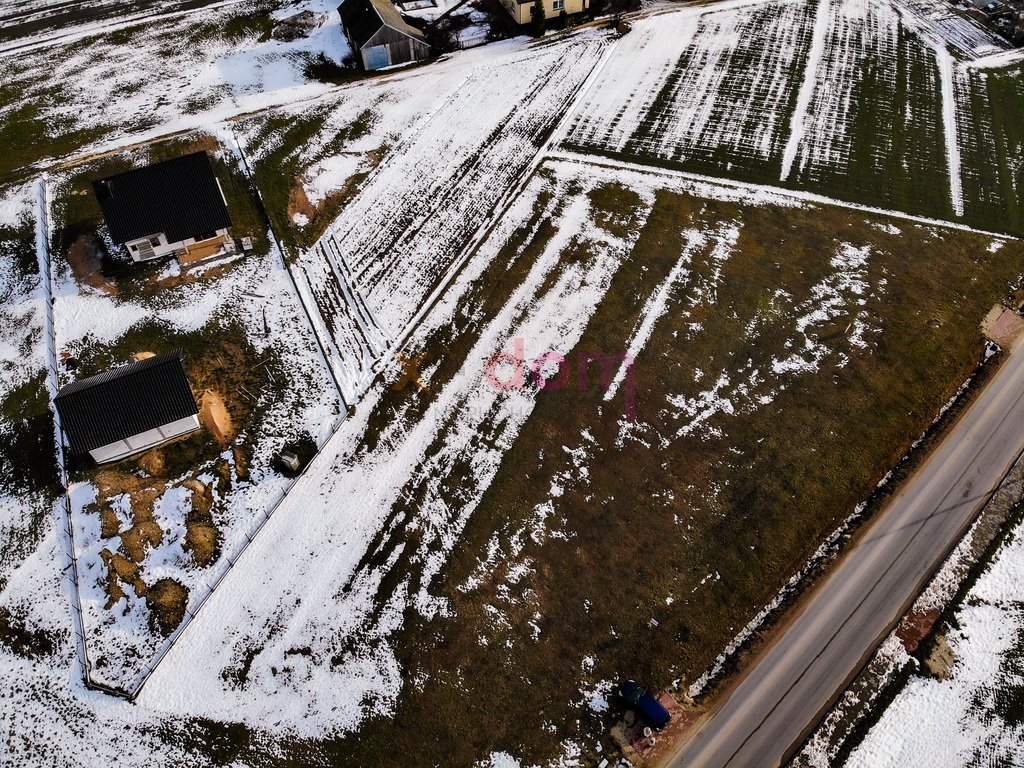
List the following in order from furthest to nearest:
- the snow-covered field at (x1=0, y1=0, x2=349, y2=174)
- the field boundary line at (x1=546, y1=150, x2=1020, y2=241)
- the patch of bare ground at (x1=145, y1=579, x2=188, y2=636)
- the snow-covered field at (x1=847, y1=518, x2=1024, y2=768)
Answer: the snow-covered field at (x1=0, y1=0, x2=349, y2=174), the field boundary line at (x1=546, y1=150, x2=1020, y2=241), the patch of bare ground at (x1=145, y1=579, x2=188, y2=636), the snow-covered field at (x1=847, y1=518, x2=1024, y2=768)

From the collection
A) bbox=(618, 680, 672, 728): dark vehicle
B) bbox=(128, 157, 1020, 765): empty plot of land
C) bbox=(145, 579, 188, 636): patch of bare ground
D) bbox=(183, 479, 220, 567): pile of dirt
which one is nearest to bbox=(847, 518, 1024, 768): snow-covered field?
bbox=(128, 157, 1020, 765): empty plot of land

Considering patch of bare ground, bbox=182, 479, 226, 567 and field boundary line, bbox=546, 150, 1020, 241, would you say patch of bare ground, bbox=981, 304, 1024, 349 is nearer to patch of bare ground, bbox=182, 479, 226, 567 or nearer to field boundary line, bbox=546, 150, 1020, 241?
field boundary line, bbox=546, 150, 1020, 241

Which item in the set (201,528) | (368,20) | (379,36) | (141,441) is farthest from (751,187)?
(141,441)

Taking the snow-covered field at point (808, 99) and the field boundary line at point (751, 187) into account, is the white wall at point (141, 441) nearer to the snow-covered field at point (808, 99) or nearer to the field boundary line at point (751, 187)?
the field boundary line at point (751, 187)

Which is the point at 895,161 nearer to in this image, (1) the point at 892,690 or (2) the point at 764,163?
(2) the point at 764,163

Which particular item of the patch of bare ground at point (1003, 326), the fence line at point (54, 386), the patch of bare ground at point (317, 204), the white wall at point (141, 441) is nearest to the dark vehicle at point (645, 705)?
the fence line at point (54, 386)

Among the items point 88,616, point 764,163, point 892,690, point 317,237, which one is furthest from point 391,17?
point 892,690

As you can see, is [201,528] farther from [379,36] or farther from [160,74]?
[160,74]
